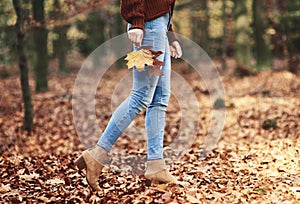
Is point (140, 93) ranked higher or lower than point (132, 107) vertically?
higher

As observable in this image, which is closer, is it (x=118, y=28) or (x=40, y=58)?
(x=40, y=58)

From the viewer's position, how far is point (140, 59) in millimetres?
3014

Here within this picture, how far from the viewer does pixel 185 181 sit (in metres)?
3.57

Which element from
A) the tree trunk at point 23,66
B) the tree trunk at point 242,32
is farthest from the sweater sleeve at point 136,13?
the tree trunk at point 242,32

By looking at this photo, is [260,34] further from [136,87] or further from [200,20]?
[136,87]

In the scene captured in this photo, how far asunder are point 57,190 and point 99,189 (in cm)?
44

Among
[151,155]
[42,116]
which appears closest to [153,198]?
[151,155]

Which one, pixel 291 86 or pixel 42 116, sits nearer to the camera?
pixel 42 116

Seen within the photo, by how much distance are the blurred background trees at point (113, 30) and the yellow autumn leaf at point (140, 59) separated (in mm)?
4077

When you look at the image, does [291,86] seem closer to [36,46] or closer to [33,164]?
[36,46]

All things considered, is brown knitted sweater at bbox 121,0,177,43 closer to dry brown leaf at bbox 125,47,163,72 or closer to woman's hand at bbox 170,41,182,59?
dry brown leaf at bbox 125,47,163,72

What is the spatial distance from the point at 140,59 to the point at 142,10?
0.37 meters

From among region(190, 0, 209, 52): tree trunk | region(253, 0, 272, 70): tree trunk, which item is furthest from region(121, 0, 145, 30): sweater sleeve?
region(190, 0, 209, 52): tree trunk

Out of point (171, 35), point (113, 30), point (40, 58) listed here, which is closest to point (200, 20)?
point (113, 30)
